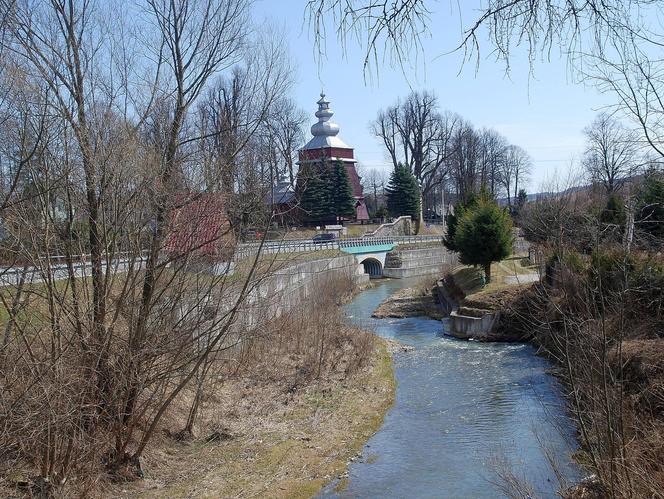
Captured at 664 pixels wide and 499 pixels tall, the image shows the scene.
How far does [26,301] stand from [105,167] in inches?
89.6

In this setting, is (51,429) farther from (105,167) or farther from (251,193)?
(251,193)

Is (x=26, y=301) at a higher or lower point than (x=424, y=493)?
higher

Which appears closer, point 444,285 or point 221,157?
point 221,157

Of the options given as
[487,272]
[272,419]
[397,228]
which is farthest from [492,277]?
[397,228]

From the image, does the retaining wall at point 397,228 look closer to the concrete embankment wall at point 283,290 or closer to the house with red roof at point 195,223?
the concrete embankment wall at point 283,290

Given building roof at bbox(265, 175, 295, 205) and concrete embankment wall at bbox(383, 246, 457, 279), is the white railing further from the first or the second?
building roof at bbox(265, 175, 295, 205)

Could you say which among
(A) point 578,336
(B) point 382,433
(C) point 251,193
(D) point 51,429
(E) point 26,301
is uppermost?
(C) point 251,193

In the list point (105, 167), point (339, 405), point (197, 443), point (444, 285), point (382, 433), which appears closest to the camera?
point (105, 167)

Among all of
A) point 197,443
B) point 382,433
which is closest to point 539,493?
point 382,433

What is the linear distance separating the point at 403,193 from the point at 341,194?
10.5 meters

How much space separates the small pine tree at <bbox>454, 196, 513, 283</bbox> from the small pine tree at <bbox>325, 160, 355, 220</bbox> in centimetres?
2824

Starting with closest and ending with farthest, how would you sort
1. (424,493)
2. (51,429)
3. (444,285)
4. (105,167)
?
(51,429) → (105,167) → (424,493) → (444,285)

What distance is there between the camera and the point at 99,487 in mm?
9938

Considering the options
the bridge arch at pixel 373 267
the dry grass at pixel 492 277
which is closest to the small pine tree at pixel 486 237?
the dry grass at pixel 492 277
